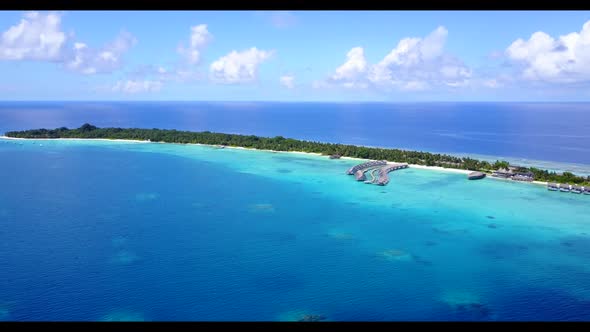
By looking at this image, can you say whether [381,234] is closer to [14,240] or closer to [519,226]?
[519,226]

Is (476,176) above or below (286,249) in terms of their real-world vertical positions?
above

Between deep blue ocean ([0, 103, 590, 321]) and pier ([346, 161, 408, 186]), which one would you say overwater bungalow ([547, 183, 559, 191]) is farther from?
pier ([346, 161, 408, 186])

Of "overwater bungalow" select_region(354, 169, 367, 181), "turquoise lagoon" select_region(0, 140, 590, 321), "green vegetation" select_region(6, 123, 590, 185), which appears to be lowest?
"turquoise lagoon" select_region(0, 140, 590, 321)

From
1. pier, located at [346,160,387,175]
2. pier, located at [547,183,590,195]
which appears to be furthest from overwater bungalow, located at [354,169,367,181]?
pier, located at [547,183,590,195]

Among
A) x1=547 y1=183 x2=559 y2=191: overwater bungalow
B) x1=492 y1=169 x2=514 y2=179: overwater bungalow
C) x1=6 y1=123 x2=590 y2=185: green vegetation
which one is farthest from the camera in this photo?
x1=6 y1=123 x2=590 y2=185: green vegetation

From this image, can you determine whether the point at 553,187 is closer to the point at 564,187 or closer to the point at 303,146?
the point at 564,187

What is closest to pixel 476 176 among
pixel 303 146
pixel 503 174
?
pixel 503 174
